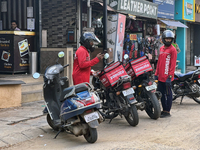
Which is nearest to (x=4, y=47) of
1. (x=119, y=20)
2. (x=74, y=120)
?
(x=119, y=20)

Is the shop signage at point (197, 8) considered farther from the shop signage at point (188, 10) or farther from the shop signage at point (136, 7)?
the shop signage at point (136, 7)

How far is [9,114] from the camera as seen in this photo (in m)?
7.28

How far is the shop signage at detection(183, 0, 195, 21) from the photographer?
65.9ft

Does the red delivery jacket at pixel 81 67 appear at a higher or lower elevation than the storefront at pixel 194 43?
lower

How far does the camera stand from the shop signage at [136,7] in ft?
44.6

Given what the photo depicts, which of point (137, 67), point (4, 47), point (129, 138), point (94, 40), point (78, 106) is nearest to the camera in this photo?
point (78, 106)

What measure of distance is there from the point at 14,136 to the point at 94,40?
2.32 meters

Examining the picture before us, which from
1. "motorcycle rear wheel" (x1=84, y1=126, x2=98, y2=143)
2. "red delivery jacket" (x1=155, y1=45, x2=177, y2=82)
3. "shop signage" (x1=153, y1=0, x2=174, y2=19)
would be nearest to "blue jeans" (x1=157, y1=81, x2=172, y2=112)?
"red delivery jacket" (x1=155, y1=45, x2=177, y2=82)

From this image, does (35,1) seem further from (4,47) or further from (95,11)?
(95,11)

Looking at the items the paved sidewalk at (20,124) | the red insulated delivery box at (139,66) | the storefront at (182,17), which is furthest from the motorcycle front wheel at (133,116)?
the storefront at (182,17)

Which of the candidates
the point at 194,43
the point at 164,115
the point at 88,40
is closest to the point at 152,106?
the point at 164,115

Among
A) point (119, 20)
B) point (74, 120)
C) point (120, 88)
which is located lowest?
point (74, 120)

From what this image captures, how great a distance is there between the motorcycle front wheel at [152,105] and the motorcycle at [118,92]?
616 millimetres

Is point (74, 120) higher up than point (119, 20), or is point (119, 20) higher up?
point (119, 20)
